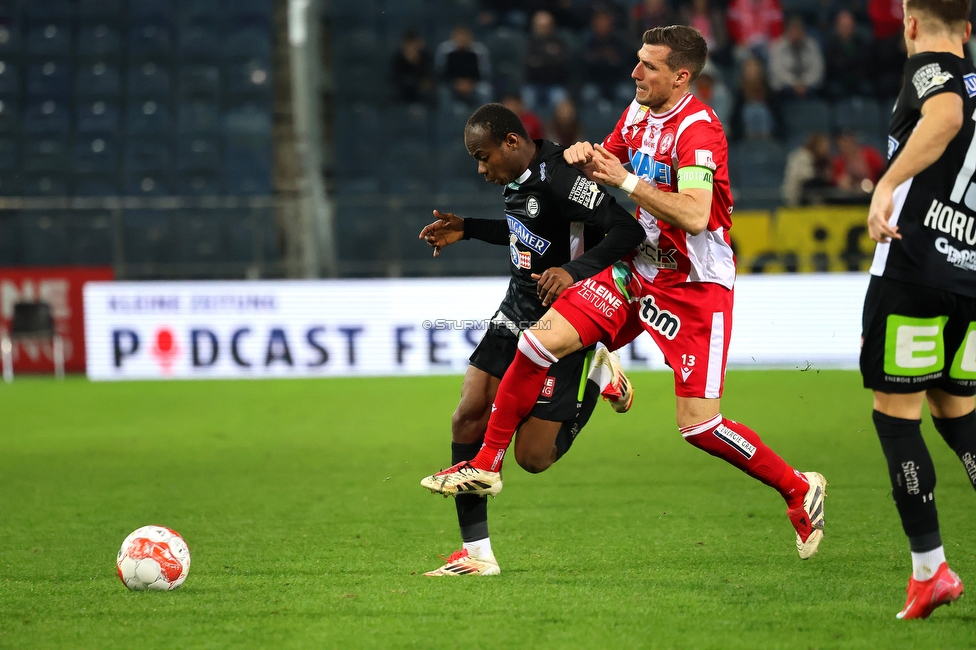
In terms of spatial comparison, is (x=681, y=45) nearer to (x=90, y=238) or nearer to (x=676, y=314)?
(x=676, y=314)

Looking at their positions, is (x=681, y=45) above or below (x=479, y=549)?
above

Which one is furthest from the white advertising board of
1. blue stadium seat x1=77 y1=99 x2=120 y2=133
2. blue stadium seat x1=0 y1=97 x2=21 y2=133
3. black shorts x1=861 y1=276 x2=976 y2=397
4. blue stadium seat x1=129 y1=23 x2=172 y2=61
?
black shorts x1=861 y1=276 x2=976 y2=397

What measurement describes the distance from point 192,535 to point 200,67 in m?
12.9

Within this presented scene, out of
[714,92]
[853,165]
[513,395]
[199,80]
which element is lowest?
[513,395]

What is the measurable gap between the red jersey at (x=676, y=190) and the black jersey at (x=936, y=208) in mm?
1015

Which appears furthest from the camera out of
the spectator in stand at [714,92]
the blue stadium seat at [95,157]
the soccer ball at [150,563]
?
the blue stadium seat at [95,157]

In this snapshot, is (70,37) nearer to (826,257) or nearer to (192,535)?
(826,257)

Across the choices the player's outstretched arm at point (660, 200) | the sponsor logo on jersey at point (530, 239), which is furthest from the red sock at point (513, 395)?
the player's outstretched arm at point (660, 200)

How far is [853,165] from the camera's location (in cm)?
1522

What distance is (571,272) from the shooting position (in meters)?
4.88

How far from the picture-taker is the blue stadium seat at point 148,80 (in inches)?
682

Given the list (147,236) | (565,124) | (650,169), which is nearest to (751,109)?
(565,124)

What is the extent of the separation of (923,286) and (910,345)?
0.66ft

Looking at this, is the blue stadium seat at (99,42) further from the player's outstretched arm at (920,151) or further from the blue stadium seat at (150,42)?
the player's outstretched arm at (920,151)
